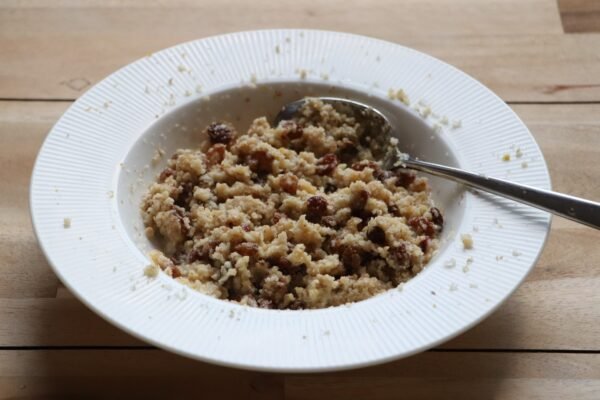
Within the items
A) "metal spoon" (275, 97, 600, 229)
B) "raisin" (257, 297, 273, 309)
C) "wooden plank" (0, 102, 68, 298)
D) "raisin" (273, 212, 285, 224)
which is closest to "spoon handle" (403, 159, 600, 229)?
"metal spoon" (275, 97, 600, 229)

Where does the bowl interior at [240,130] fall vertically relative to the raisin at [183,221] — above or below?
above

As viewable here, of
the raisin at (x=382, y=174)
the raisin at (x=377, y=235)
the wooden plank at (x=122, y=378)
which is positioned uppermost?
the raisin at (x=382, y=174)

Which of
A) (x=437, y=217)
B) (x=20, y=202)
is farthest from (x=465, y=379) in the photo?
(x=20, y=202)

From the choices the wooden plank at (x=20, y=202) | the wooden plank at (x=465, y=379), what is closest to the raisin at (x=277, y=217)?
the wooden plank at (x=465, y=379)

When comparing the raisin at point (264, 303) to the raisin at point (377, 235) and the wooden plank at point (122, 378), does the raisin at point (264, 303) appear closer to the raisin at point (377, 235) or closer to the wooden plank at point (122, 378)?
the wooden plank at point (122, 378)

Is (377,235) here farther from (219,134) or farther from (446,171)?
(219,134)
